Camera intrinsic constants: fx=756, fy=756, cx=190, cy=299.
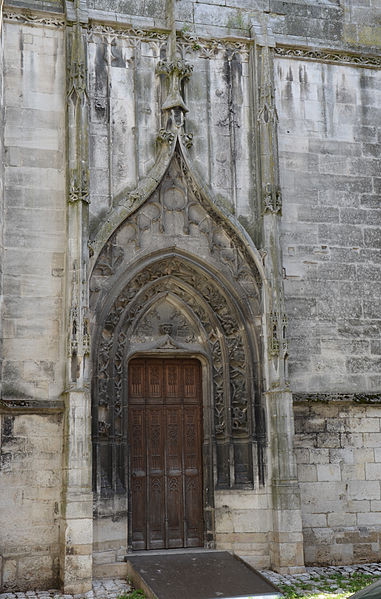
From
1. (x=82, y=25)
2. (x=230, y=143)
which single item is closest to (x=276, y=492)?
(x=230, y=143)

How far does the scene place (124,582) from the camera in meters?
8.91

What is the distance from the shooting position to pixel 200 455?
32.9 ft

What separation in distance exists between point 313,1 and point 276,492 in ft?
23.2

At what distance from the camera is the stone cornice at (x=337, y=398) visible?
10.0 metres

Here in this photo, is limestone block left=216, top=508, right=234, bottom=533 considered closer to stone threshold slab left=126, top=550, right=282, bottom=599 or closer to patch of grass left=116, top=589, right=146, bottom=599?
stone threshold slab left=126, top=550, right=282, bottom=599

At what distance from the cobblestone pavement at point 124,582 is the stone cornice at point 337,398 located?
2.12m

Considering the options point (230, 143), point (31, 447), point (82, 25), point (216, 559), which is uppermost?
point (82, 25)

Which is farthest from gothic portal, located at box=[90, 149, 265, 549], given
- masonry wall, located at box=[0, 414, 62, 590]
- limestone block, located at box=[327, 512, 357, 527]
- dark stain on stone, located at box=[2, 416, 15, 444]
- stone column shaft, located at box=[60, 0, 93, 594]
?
limestone block, located at box=[327, 512, 357, 527]

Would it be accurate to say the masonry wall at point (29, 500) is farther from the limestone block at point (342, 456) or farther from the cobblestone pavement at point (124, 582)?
the limestone block at point (342, 456)

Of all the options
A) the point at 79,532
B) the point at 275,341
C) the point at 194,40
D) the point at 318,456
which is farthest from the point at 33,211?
the point at 318,456

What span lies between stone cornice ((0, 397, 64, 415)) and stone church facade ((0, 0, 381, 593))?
0.02 meters

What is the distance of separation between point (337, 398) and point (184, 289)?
2.53 metres

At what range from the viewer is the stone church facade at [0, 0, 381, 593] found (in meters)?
9.21

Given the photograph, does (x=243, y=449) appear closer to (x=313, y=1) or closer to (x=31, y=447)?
Result: (x=31, y=447)
